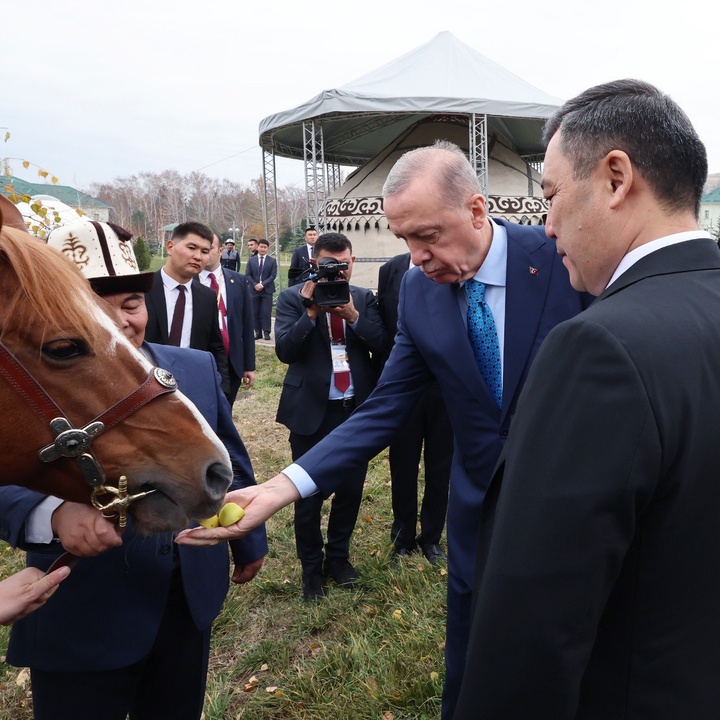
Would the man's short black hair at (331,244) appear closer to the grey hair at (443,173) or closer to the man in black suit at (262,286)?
the grey hair at (443,173)

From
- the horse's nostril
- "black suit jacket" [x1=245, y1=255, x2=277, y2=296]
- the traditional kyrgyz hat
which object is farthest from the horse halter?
"black suit jacket" [x1=245, y1=255, x2=277, y2=296]

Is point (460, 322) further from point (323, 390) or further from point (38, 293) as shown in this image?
point (323, 390)

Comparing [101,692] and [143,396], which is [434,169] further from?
[101,692]

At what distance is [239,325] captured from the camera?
6500mm

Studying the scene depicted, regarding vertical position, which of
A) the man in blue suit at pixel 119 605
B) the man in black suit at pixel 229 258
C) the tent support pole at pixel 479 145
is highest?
the tent support pole at pixel 479 145

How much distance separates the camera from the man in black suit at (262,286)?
1435 centimetres

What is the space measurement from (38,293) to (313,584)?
10.5 feet

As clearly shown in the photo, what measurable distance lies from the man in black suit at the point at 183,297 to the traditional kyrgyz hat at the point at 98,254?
3183mm

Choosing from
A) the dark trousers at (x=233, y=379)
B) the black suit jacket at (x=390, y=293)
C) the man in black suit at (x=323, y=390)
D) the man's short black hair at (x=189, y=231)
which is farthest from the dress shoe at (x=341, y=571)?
the man's short black hair at (x=189, y=231)

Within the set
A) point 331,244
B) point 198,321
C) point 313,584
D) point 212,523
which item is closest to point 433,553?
point 313,584

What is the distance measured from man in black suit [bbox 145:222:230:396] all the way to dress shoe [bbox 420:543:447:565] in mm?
2641

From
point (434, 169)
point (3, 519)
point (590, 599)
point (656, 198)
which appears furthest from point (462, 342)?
point (3, 519)

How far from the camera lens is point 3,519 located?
1691 millimetres

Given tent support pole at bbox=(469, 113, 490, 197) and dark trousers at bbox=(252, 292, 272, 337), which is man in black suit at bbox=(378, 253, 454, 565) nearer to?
dark trousers at bbox=(252, 292, 272, 337)
